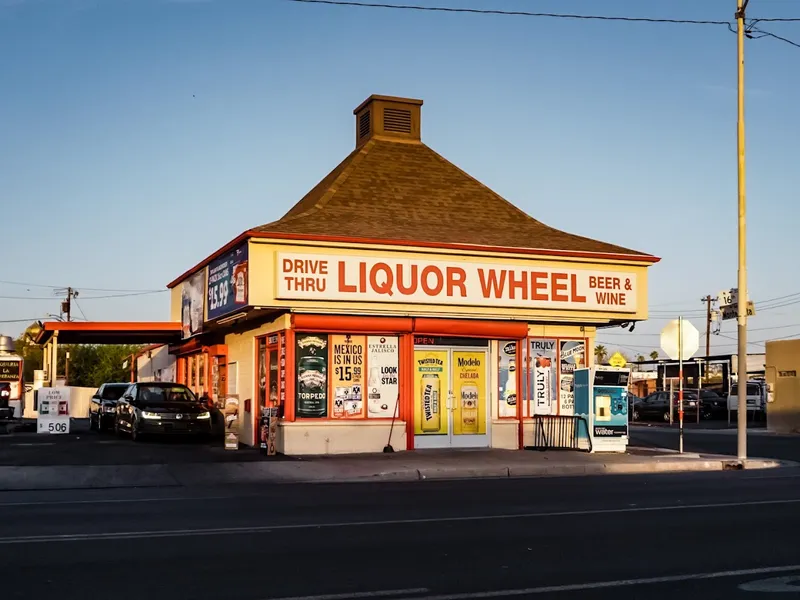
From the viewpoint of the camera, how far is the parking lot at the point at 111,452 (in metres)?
21.3

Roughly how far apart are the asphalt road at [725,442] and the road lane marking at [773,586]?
17.4 m

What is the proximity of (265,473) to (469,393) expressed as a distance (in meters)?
6.66

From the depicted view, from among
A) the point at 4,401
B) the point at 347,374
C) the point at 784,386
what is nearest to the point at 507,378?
the point at 347,374

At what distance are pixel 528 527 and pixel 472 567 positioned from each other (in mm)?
2714

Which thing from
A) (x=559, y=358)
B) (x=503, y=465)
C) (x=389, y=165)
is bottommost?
(x=503, y=465)

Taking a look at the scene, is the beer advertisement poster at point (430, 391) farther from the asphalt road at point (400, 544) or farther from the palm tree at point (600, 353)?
the palm tree at point (600, 353)

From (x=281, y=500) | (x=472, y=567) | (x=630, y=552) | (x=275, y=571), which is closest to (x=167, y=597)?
(x=275, y=571)

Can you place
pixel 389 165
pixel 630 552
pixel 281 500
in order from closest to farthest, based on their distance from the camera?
pixel 630 552 < pixel 281 500 < pixel 389 165

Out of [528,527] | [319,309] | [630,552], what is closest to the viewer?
[630,552]

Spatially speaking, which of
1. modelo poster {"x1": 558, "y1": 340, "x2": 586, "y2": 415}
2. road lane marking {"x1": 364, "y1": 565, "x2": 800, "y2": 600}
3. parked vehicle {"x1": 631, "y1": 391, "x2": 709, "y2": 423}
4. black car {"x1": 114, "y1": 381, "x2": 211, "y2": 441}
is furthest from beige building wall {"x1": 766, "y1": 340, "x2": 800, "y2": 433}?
road lane marking {"x1": 364, "y1": 565, "x2": 800, "y2": 600}

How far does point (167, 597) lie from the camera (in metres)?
7.74

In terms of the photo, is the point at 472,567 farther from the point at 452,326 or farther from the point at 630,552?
the point at 452,326

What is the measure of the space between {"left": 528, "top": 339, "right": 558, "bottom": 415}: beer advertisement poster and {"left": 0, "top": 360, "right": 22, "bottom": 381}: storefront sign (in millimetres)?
24355

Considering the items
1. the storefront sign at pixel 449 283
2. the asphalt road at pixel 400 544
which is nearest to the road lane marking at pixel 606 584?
the asphalt road at pixel 400 544
